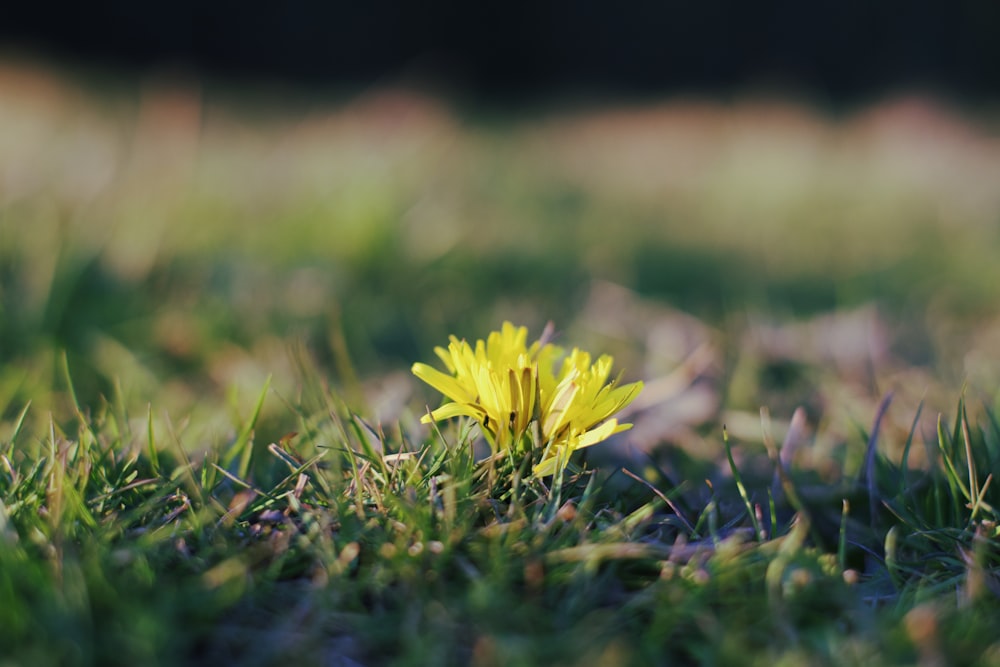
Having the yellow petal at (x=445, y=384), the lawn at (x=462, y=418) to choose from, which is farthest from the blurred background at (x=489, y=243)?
the yellow petal at (x=445, y=384)

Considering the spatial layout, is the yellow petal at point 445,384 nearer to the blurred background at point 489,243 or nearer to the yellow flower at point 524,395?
the yellow flower at point 524,395

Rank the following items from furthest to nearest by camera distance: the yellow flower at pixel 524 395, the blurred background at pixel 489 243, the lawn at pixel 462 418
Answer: the blurred background at pixel 489 243 < the yellow flower at pixel 524 395 < the lawn at pixel 462 418

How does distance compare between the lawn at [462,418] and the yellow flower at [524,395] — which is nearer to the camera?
the lawn at [462,418]

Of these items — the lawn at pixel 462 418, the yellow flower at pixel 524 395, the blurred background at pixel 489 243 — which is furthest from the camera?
the blurred background at pixel 489 243

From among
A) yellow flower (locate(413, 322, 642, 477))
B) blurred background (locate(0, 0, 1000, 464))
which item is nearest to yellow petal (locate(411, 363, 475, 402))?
yellow flower (locate(413, 322, 642, 477))

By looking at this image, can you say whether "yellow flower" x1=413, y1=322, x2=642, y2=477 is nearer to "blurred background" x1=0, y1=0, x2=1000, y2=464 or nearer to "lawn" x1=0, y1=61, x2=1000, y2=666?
"lawn" x1=0, y1=61, x2=1000, y2=666

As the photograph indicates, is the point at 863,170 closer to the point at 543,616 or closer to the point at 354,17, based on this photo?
the point at 543,616

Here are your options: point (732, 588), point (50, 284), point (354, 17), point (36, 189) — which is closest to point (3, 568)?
point (732, 588)
